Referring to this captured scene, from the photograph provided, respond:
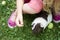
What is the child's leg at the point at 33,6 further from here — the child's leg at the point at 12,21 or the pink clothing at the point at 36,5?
the child's leg at the point at 12,21

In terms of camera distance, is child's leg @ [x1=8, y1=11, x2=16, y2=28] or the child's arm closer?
Result: the child's arm

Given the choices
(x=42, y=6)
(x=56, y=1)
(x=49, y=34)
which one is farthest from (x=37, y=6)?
(x=49, y=34)

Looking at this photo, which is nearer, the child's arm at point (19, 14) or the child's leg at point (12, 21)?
the child's arm at point (19, 14)

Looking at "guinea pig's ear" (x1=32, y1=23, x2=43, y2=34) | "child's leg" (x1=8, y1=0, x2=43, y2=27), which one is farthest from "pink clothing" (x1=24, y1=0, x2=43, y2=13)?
"guinea pig's ear" (x1=32, y1=23, x2=43, y2=34)

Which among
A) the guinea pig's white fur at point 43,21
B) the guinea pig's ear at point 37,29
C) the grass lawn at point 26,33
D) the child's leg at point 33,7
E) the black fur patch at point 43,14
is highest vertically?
the child's leg at point 33,7

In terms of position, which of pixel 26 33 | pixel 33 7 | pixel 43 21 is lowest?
pixel 26 33

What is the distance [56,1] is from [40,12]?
7.2 inches

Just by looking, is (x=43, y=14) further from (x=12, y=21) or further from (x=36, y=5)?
(x=12, y=21)

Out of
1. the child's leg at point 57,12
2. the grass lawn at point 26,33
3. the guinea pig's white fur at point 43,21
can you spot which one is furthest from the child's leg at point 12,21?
the child's leg at point 57,12

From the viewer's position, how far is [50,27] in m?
1.61

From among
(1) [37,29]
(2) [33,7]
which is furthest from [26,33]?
(2) [33,7]

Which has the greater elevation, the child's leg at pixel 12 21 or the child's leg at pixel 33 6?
the child's leg at pixel 33 6

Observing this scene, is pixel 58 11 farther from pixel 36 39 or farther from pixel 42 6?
pixel 36 39

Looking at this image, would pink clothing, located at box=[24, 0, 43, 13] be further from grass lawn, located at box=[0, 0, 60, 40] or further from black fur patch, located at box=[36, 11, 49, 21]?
grass lawn, located at box=[0, 0, 60, 40]
